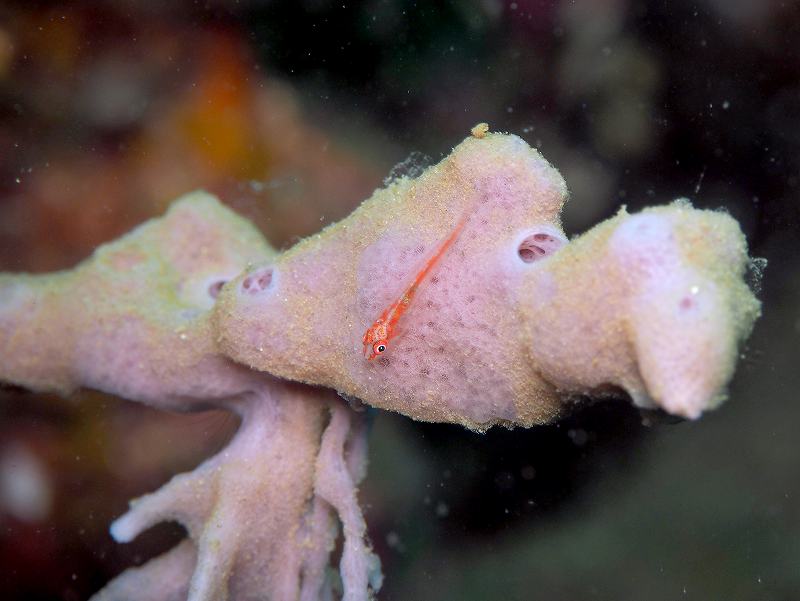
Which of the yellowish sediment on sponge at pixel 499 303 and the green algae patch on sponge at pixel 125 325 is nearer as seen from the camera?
the yellowish sediment on sponge at pixel 499 303

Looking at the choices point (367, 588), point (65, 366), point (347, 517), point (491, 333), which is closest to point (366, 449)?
point (347, 517)

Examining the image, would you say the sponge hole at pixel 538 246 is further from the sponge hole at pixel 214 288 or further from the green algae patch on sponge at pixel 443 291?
the sponge hole at pixel 214 288

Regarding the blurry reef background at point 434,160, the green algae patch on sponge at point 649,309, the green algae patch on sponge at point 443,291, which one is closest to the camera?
the green algae patch on sponge at point 649,309

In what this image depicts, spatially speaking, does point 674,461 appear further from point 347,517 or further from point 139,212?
point 139,212

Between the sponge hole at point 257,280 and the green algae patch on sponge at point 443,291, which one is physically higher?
the green algae patch on sponge at point 443,291

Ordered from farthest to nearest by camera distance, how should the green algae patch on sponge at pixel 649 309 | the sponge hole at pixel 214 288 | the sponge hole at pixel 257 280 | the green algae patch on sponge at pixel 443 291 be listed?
the sponge hole at pixel 214 288 < the sponge hole at pixel 257 280 < the green algae patch on sponge at pixel 443 291 < the green algae patch on sponge at pixel 649 309

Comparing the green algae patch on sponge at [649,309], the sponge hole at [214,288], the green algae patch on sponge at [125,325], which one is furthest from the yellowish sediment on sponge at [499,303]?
the sponge hole at [214,288]

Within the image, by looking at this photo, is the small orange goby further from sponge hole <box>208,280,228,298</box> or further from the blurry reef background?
sponge hole <box>208,280,228,298</box>
